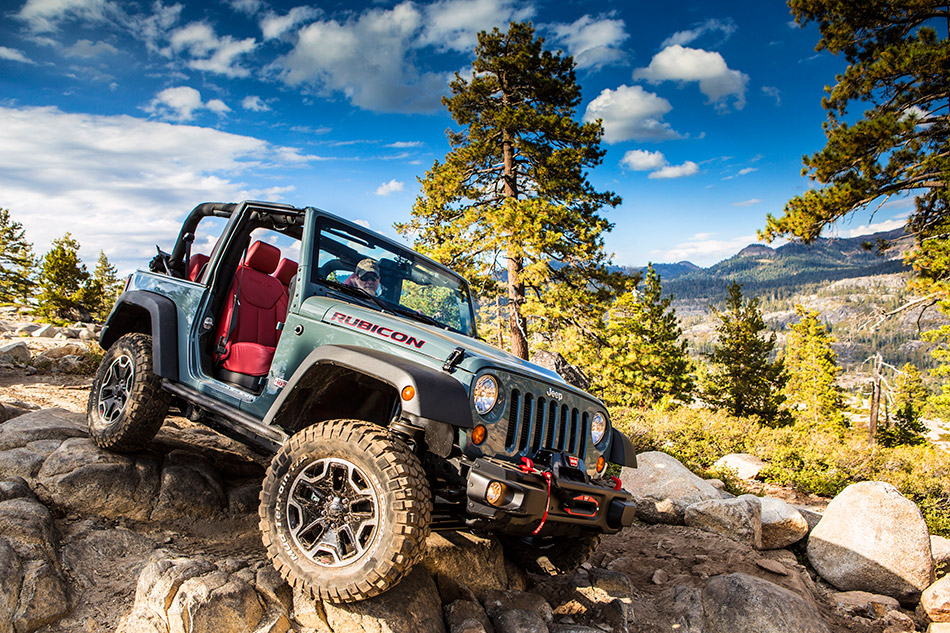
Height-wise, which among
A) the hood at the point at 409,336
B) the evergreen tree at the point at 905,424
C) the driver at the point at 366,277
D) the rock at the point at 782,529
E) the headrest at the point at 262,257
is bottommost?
the evergreen tree at the point at 905,424

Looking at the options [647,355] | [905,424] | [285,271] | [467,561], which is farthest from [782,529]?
[905,424]

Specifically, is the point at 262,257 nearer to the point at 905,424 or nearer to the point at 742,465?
the point at 742,465

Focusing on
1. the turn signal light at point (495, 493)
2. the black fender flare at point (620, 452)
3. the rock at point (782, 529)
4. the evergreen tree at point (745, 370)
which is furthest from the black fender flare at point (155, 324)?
the evergreen tree at point (745, 370)

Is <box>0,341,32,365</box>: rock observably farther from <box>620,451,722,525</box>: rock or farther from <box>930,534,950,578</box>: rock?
<box>930,534,950,578</box>: rock

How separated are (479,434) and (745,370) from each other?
117ft

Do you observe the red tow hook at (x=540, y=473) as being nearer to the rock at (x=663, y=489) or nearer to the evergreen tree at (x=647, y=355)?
the rock at (x=663, y=489)

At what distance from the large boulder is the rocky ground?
0.04ft

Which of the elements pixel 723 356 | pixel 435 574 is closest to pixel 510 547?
pixel 435 574

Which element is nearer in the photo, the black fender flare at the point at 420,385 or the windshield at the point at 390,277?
the black fender flare at the point at 420,385

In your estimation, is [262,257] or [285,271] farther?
[285,271]

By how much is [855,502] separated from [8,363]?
16.9 meters

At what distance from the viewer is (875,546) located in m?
6.72

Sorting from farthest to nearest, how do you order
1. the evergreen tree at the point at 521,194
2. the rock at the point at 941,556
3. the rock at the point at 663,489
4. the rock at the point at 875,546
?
the evergreen tree at the point at 521,194 → the rock at the point at 663,489 → the rock at the point at 941,556 → the rock at the point at 875,546

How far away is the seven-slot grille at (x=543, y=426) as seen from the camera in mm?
3508
